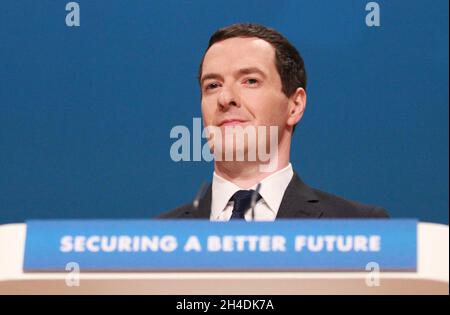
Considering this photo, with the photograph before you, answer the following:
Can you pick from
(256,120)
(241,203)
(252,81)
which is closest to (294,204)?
(241,203)

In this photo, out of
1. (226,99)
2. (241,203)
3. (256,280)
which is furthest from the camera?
(226,99)

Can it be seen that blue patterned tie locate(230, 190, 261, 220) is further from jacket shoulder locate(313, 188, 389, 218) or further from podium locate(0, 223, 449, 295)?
podium locate(0, 223, 449, 295)

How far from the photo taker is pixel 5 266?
2.13 metres

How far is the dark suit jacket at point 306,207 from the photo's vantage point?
241cm

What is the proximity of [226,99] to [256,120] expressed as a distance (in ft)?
0.33

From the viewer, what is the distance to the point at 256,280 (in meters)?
2.10

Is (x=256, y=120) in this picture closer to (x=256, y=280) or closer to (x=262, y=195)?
(x=262, y=195)

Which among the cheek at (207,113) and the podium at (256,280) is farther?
the cheek at (207,113)

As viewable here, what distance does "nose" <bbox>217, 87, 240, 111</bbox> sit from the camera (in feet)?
8.20

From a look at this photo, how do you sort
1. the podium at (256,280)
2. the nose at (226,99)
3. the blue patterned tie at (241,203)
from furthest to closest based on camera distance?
the nose at (226,99) → the blue patterned tie at (241,203) → the podium at (256,280)

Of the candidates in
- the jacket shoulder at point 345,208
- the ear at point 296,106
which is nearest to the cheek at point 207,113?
the ear at point 296,106

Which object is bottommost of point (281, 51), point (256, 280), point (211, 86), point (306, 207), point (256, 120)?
point (256, 280)

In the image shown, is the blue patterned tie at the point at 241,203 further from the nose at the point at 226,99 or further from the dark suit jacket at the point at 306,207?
the nose at the point at 226,99

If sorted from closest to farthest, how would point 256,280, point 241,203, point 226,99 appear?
point 256,280
point 241,203
point 226,99
